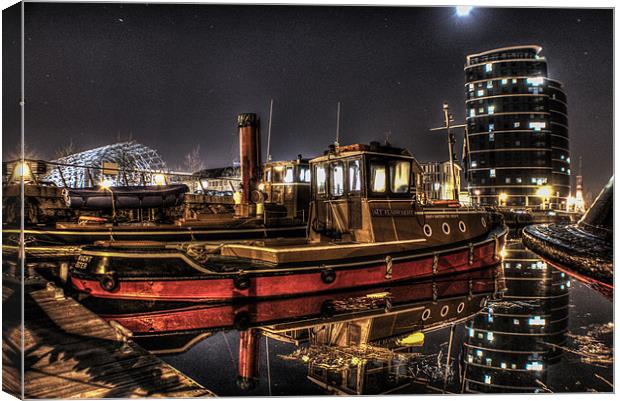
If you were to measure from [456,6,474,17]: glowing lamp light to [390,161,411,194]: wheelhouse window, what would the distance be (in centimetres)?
416

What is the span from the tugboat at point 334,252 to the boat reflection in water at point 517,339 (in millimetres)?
1857

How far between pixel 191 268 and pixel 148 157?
34.4 meters

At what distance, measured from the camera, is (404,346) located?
5316 mm

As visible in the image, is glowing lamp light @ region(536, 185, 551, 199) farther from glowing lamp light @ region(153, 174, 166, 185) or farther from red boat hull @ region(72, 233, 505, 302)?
red boat hull @ region(72, 233, 505, 302)

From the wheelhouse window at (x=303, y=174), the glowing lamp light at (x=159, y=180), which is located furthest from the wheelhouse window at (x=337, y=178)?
the glowing lamp light at (x=159, y=180)

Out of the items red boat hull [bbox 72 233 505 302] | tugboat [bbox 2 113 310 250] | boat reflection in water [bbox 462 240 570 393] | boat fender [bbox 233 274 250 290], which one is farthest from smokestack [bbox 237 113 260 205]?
boat reflection in water [bbox 462 240 570 393]

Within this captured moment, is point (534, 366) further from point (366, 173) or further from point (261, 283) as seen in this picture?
point (366, 173)

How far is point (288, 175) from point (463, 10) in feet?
28.0

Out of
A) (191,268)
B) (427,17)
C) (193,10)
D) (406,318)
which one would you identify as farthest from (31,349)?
(427,17)

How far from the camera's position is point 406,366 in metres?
4.66

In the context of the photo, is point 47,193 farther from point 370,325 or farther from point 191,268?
point 370,325

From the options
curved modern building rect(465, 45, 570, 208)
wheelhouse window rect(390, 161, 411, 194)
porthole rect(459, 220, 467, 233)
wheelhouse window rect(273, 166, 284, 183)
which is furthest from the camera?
curved modern building rect(465, 45, 570, 208)

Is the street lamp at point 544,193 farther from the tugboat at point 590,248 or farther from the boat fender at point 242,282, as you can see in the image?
the tugboat at point 590,248

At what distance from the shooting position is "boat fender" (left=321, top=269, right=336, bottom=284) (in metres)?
7.65
